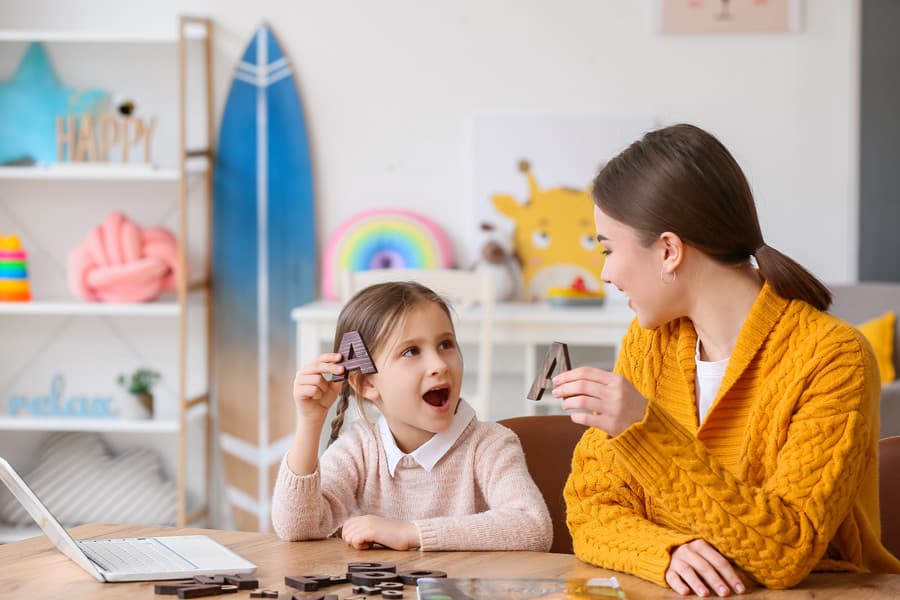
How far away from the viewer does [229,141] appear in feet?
12.9

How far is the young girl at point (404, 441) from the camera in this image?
5.07ft

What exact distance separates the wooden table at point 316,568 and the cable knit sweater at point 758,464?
0.11ft

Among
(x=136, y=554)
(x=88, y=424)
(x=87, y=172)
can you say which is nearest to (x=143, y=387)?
(x=88, y=424)

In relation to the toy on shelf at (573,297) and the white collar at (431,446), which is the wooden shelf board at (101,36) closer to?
the toy on shelf at (573,297)

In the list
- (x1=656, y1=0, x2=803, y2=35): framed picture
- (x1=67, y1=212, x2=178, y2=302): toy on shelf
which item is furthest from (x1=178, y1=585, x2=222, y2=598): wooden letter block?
(x1=656, y1=0, x2=803, y2=35): framed picture

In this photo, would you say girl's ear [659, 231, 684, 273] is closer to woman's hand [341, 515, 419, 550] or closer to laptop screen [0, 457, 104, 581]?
woman's hand [341, 515, 419, 550]

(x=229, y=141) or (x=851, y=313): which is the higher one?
(x=229, y=141)

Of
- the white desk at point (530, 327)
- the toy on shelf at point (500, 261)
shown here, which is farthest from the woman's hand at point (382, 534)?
the toy on shelf at point (500, 261)

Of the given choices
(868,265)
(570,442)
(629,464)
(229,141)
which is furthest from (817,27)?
(629,464)

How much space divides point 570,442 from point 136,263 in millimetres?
2352

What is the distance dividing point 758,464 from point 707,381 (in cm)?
13

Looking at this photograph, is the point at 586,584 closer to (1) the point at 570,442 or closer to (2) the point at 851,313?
(1) the point at 570,442

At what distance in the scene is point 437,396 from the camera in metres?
1.69

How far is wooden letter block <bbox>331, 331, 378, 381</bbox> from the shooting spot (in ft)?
4.85
